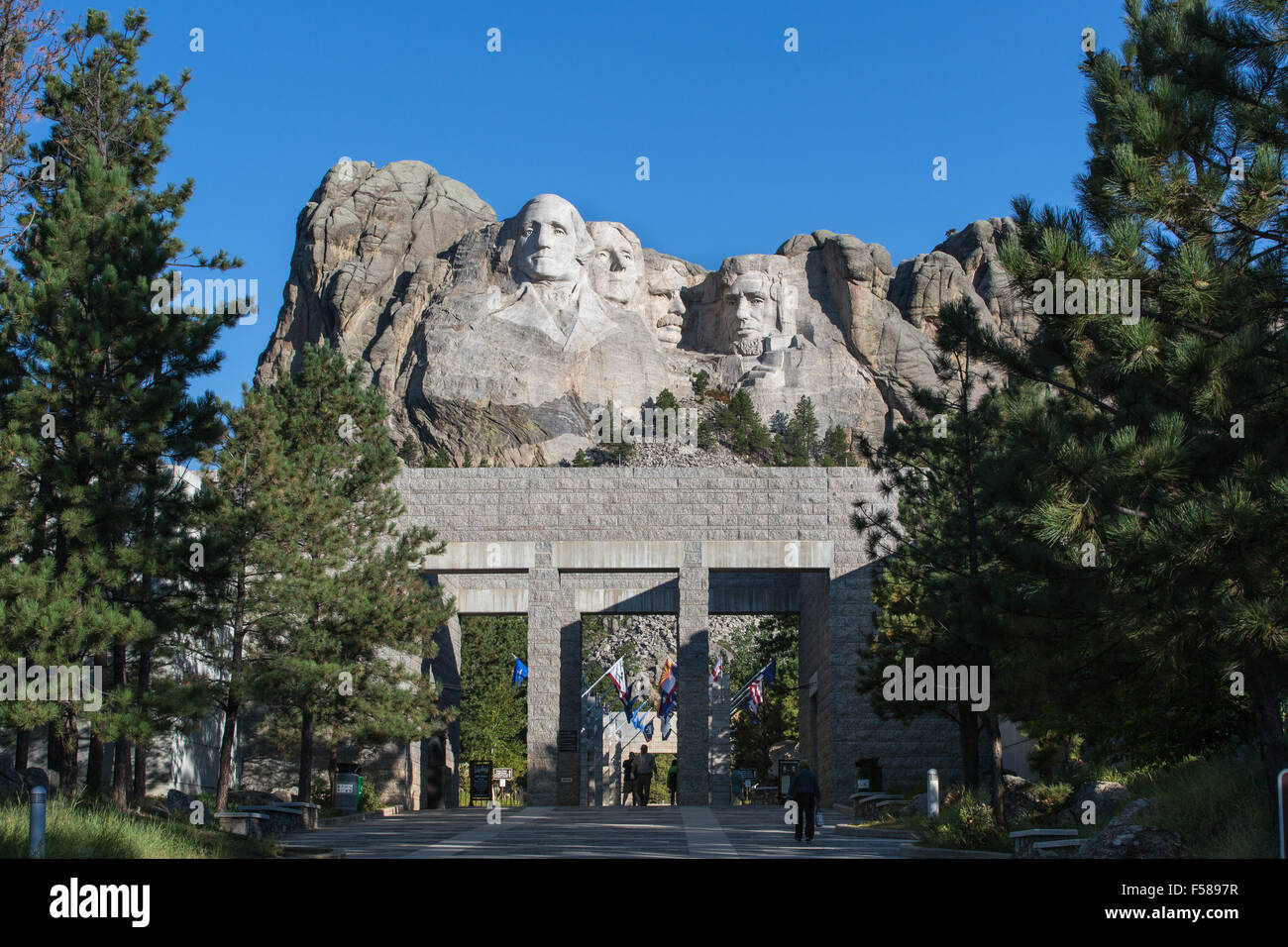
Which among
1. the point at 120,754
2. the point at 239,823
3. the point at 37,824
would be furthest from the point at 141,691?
the point at 37,824

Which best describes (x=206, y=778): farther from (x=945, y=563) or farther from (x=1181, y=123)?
(x=1181, y=123)

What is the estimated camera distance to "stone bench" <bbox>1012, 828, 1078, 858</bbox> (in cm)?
1233

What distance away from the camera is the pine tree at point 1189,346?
962 centimetres

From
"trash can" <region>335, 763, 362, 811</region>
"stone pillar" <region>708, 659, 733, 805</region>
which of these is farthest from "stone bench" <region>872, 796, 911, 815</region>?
"trash can" <region>335, 763, 362, 811</region>

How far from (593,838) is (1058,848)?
698 centimetres

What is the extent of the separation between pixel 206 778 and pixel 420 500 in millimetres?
8752

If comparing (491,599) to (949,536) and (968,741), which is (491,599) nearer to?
(968,741)

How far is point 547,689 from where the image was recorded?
3262 cm

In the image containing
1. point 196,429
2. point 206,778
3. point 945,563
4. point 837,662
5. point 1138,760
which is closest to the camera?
point 1138,760

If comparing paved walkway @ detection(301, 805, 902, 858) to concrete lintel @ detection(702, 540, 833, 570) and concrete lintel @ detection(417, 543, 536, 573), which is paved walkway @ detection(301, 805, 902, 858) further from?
concrete lintel @ detection(417, 543, 536, 573)

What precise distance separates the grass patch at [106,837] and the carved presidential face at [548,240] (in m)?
70.6

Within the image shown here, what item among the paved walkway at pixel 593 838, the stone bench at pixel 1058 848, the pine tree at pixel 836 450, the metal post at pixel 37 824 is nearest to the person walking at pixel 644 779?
the paved walkway at pixel 593 838
